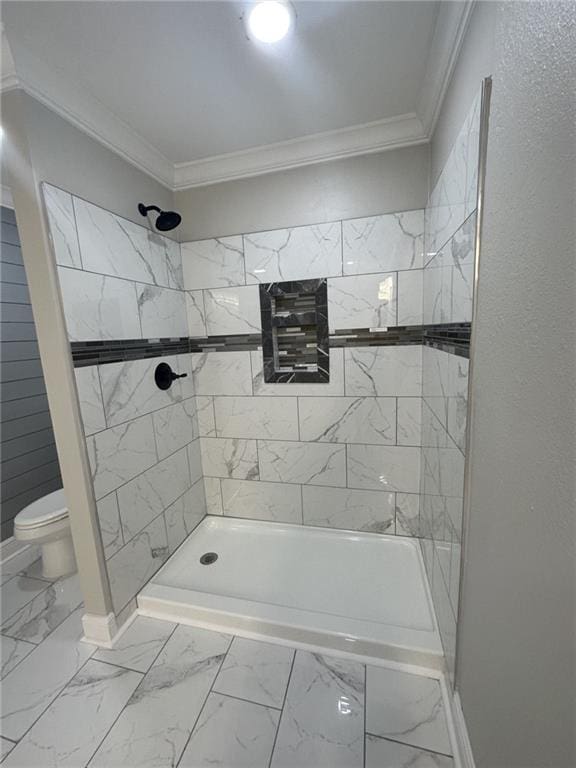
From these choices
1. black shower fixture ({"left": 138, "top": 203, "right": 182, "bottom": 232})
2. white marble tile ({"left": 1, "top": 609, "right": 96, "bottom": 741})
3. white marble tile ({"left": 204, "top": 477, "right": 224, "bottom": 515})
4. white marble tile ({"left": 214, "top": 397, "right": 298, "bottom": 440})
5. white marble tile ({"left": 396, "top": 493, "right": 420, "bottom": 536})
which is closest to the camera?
white marble tile ({"left": 1, "top": 609, "right": 96, "bottom": 741})

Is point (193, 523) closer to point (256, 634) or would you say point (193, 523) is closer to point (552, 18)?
point (256, 634)

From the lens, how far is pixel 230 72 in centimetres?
123

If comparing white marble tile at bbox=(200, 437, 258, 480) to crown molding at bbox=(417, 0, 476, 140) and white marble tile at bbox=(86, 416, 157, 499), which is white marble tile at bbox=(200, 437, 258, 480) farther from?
crown molding at bbox=(417, 0, 476, 140)

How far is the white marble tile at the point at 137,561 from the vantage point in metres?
1.48

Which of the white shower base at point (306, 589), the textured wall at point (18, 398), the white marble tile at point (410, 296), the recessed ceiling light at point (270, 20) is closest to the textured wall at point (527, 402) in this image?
the white shower base at point (306, 589)

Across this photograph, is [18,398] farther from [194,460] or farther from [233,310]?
[233,310]

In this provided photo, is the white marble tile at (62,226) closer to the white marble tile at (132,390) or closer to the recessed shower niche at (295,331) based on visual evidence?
the white marble tile at (132,390)

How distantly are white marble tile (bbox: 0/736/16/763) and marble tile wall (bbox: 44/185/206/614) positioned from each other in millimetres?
460

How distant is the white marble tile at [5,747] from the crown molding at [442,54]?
2708 mm

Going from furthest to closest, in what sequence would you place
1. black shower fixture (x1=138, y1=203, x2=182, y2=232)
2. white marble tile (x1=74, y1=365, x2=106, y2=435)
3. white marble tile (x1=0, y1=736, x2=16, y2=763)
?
black shower fixture (x1=138, y1=203, x2=182, y2=232), white marble tile (x1=74, y1=365, x2=106, y2=435), white marble tile (x1=0, y1=736, x2=16, y2=763)

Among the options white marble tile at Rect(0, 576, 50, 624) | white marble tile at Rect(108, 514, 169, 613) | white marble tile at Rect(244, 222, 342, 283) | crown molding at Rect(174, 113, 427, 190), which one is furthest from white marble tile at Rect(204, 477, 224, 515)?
crown molding at Rect(174, 113, 427, 190)

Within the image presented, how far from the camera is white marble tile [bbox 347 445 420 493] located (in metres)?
1.85

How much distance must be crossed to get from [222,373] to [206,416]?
1.06ft

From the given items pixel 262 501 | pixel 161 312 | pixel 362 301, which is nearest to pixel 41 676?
pixel 262 501
